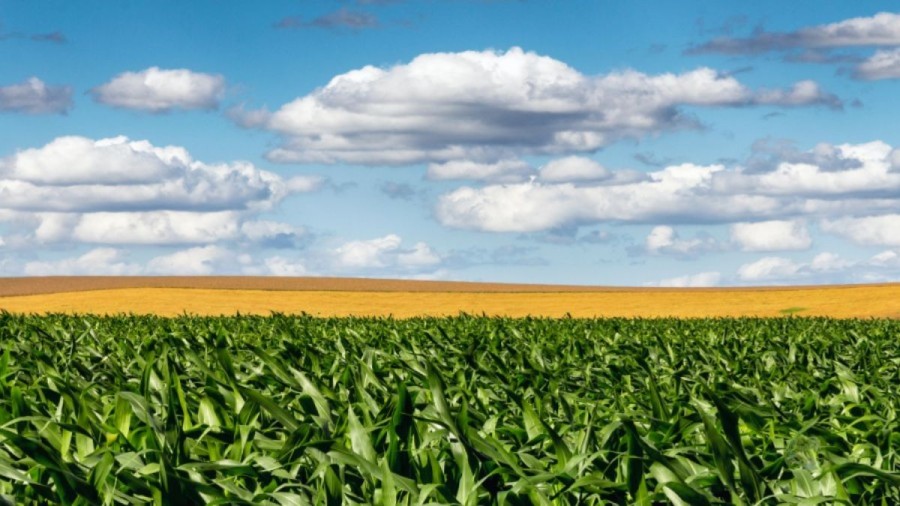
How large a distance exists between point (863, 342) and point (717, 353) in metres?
4.45

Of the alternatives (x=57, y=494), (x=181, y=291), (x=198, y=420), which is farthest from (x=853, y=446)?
(x=181, y=291)

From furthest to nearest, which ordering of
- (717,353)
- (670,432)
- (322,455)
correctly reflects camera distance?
(717,353) → (670,432) → (322,455)

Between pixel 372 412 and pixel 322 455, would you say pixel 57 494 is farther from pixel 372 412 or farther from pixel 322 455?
pixel 372 412

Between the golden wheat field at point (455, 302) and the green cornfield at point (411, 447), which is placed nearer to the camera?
the green cornfield at point (411, 447)

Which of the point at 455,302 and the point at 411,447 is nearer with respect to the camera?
the point at 411,447

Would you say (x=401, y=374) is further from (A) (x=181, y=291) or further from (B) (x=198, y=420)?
(A) (x=181, y=291)

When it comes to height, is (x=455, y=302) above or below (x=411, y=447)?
above

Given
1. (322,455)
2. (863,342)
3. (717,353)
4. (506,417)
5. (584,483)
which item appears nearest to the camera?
(584,483)

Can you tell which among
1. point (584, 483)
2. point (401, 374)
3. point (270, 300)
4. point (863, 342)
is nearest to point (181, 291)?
point (270, 300)

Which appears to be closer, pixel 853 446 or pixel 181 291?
pixel 853 446

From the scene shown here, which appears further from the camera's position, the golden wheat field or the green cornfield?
the golden wheat field

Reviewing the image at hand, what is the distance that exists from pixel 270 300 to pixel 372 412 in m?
49.5

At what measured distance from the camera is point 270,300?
2077 inches

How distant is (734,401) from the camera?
16.7 ft
